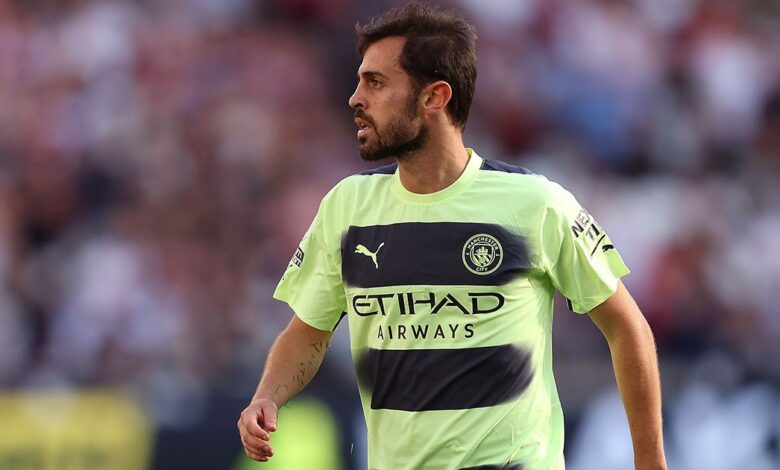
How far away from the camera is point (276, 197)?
29.1 ft

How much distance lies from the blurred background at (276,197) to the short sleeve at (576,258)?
12.1ft

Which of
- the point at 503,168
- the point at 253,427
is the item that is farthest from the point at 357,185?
the point at 253,427

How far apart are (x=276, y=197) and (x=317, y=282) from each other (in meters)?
4.53

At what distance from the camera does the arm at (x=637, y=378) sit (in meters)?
4.07

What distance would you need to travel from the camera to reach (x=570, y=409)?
8.12m

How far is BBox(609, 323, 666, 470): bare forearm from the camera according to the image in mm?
4070

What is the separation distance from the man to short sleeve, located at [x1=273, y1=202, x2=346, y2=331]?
0.01m

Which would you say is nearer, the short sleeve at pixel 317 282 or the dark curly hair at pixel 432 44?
the dark curly hair at pixel 432 44

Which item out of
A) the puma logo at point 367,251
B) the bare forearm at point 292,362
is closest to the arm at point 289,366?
the bare forearm at point 292,362

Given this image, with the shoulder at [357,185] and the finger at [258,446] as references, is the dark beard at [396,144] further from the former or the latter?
the finger at [258,446]

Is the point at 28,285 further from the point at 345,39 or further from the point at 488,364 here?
the point at 488,364

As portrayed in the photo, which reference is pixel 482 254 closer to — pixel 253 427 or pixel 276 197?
pixel 253 427

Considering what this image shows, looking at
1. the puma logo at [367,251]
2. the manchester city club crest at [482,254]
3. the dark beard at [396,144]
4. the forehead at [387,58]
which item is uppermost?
the forehead at [387,58]

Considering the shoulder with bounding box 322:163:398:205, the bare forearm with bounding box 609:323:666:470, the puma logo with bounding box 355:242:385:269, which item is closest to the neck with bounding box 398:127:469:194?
the shoulder with bounding box 322:163:398:205
